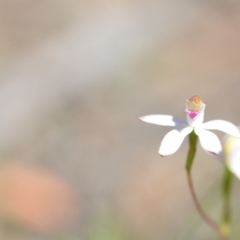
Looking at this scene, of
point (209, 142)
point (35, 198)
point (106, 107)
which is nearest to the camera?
point (209, 142)

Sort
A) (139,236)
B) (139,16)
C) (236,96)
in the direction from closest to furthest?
1. (139,236)
2. (236,96)
3. (139,16)

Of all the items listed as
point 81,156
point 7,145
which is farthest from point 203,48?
point 7,145

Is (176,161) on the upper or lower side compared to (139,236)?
upper

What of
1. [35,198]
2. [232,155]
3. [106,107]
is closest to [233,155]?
[232,155]

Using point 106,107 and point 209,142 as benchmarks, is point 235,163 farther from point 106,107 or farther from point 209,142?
point 106,107

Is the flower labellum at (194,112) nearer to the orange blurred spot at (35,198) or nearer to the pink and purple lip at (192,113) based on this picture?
the pink and purple lip at (192,113)

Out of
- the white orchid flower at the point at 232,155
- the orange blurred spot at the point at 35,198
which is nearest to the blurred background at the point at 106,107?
the orange blurred spot at the point at 35,198

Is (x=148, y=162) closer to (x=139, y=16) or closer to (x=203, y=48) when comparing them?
(x=203, y=48)
